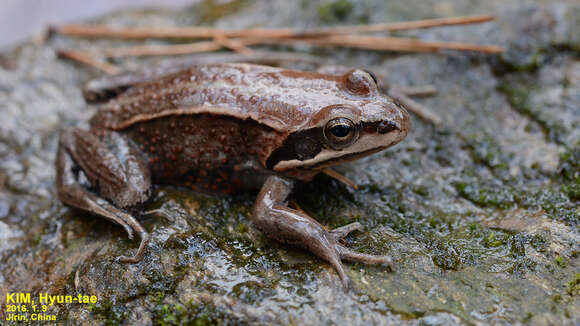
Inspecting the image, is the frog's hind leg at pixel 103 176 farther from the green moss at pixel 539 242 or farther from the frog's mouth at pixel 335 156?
the green moss at pixel 539 242

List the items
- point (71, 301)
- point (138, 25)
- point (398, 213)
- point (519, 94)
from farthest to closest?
point (138, 25), point (519, 94), point (398, 213), point (71, 301)

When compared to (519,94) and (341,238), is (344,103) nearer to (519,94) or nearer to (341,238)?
(341,238)

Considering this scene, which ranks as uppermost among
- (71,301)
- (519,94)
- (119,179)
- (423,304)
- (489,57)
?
(489,57)

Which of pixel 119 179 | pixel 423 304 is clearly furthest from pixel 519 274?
pixel 119 179

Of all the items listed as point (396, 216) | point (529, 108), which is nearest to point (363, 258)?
point (396, 216)

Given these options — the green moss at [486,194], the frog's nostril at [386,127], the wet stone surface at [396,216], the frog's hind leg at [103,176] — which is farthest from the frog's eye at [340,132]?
the frog's hind leg at [103,176]

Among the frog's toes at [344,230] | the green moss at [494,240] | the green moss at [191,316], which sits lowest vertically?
the green moss at [191,316]

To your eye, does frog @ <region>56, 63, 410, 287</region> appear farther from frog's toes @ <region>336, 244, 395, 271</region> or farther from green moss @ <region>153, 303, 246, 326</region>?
green moss @ <region>153, 303, 246, 326</region>
